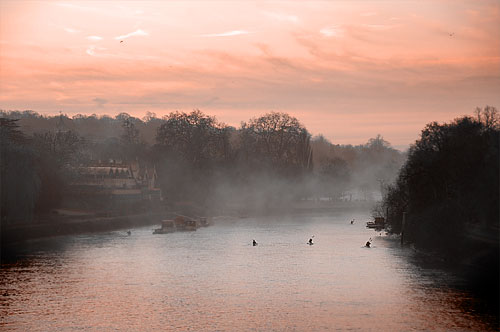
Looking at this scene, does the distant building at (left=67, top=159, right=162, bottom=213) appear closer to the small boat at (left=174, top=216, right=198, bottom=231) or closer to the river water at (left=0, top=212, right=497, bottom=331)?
the small boat at (left=174, top=216, right=198, bottom=231)

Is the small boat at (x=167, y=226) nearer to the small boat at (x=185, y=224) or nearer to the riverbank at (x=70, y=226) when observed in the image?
the small boat at (x=185, y=224)

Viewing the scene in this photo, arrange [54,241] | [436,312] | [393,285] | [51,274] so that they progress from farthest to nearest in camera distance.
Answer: [54,241] < [51,274] < [393,285] < [436,312]

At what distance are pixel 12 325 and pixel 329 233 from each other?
77245mm

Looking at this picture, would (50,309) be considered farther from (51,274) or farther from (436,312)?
(436,312)

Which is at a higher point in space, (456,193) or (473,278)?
(456,193)

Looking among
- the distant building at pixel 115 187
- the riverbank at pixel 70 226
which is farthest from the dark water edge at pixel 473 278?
the distant building at pixel 115 187

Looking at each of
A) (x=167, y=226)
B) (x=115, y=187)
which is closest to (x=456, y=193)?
(x=167, y=226)

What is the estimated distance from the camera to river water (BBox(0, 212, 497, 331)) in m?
57.3

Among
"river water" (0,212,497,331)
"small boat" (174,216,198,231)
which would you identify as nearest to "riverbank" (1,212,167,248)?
"river water" (0,212,497,331)

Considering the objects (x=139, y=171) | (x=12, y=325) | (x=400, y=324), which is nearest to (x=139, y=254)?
(x=12, y=325)

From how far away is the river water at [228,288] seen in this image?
5728 cm

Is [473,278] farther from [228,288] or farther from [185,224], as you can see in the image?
[185,224]

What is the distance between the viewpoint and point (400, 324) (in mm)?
56688

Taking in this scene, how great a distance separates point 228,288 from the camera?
234 feet
